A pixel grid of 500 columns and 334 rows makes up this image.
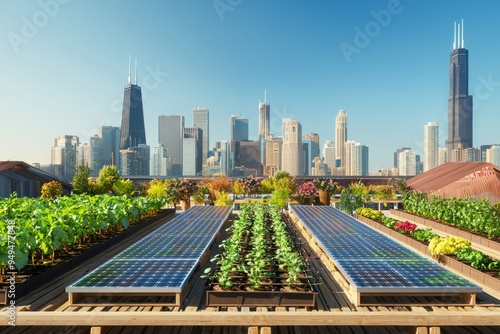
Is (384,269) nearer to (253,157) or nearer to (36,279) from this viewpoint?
(36,279)

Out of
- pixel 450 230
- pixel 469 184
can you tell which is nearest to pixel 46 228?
pixel 450 230

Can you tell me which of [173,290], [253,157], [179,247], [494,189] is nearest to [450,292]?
[173,290]

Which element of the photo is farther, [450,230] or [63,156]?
[63,156]

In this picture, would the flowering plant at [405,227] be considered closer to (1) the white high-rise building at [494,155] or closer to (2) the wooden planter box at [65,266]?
(2) the wooden planter box at [65,266]

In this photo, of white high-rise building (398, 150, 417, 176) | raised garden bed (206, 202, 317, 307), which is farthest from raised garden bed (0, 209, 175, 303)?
white high-rise building (398, 150, 417, 176)

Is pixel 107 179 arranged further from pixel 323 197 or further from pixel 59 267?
pixel 59 267

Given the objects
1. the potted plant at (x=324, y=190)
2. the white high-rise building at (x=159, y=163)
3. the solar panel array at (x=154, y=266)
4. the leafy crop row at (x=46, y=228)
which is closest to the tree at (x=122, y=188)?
the leafy crop row at (x=46, y=228)

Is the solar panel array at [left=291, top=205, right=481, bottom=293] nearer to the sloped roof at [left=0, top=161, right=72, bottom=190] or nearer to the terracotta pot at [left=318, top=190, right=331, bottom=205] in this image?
the terracotta pot at [left=318, top=190, right=331, bottom=205]

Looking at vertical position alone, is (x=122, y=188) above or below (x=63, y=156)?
below
